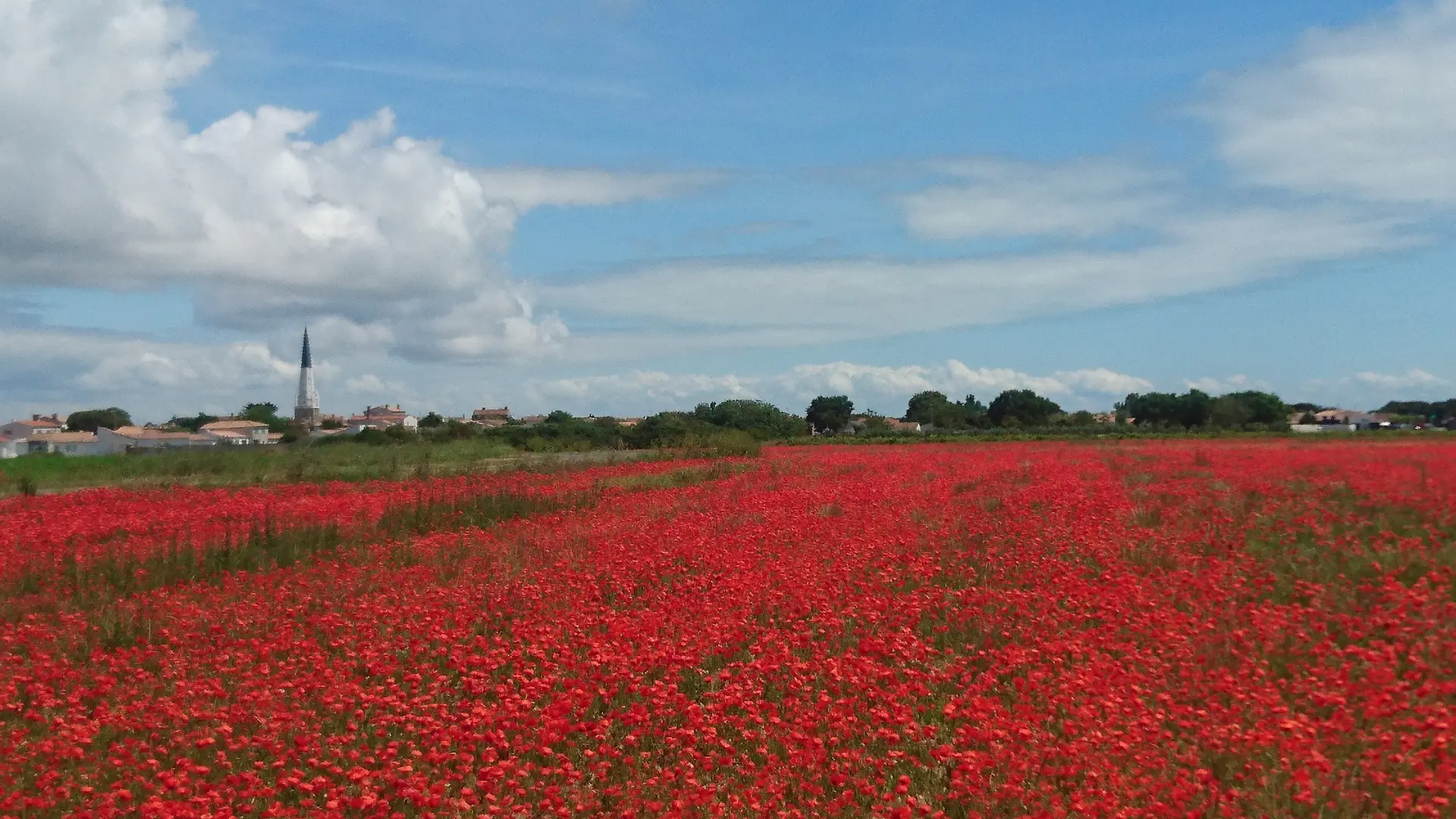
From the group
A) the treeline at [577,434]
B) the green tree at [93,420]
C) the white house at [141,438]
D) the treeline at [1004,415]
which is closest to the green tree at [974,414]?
the treeline at [1004,415]

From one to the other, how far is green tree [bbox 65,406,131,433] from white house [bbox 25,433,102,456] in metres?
30.1

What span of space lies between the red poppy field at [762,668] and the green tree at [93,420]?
14474cm

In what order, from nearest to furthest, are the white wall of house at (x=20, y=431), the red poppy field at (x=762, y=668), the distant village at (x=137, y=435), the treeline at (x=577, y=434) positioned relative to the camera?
the red poppy field at (x=762, y=668) → the treeline at (x=577, y=434) → the distant village at (x=137, y=435) → the white wall of house at (x=20, y=431)

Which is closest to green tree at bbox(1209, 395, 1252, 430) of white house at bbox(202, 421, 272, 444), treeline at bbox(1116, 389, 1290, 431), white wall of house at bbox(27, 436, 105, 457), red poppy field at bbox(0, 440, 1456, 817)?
treeline at bbox(1116, 389, 1290, 431)


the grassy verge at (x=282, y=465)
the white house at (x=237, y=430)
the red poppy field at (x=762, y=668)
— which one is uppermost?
the white house at (x=237, y=430)

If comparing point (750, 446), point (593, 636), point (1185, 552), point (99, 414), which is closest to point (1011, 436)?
point (750, 446)

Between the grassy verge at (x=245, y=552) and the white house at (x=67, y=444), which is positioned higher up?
the white house at (x=67, y=444)

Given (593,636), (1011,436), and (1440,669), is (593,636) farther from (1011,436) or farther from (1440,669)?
(1011,436)

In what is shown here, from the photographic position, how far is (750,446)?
39.8 metres

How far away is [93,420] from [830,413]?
102 metres

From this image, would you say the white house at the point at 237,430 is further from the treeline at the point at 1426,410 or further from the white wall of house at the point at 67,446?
the treeline at the point at 1426,410

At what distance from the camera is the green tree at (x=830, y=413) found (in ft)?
385

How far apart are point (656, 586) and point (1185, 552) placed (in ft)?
18.3

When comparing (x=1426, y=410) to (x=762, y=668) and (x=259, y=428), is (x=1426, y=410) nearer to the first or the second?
(x=762, y=668)
